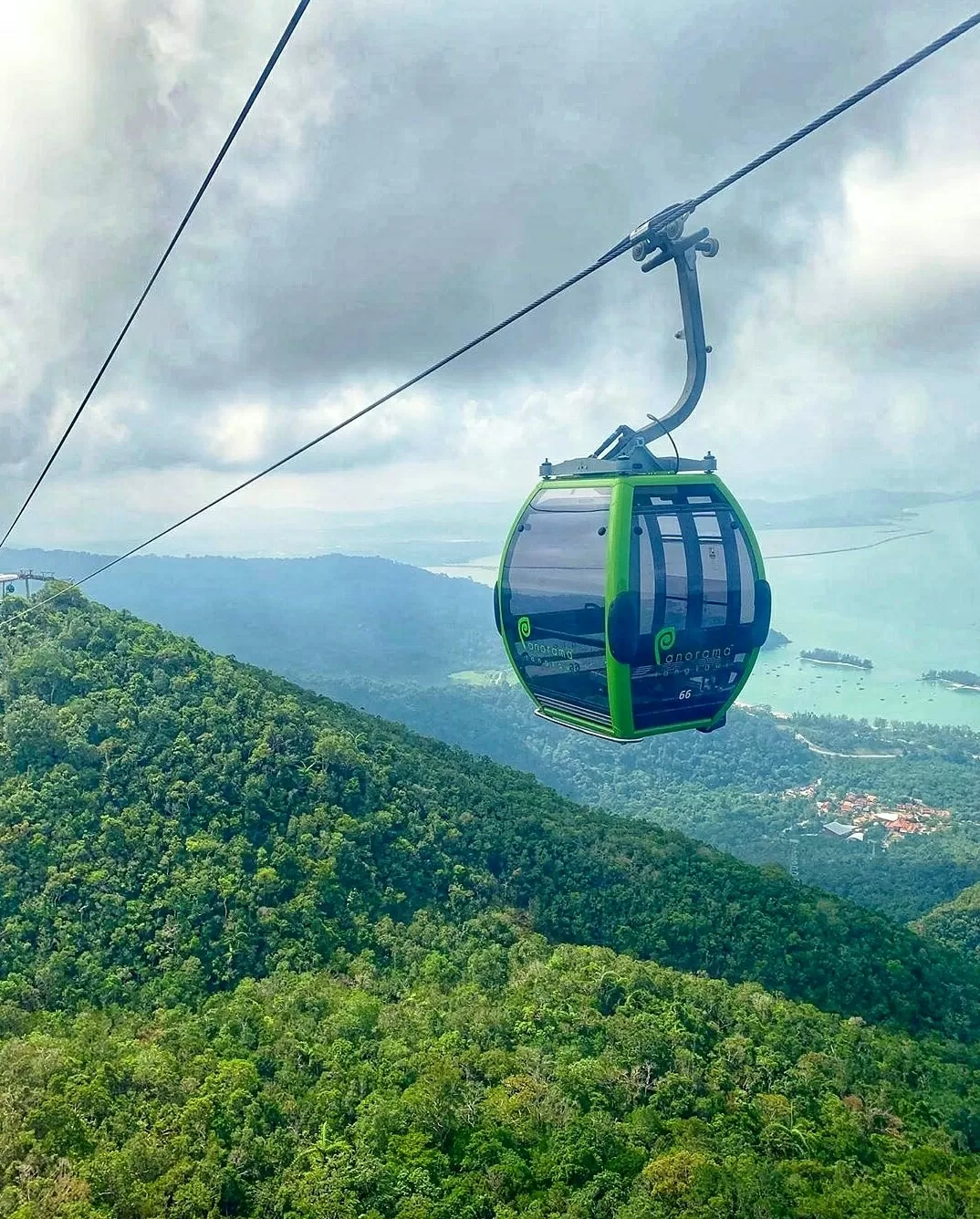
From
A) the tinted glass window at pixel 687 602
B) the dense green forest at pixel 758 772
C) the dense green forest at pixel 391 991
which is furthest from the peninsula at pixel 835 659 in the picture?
the tinted glass window at pixel 687 602

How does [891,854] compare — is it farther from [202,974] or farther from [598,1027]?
[202,974]

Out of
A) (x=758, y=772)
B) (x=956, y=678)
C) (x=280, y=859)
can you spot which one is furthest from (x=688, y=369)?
(x=956, y=678)

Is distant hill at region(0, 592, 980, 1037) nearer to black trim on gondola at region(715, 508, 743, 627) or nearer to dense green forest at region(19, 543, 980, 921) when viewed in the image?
black trim on gondola at region(715, 508, 743, 627)

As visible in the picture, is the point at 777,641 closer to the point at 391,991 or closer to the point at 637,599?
the point at 391,991

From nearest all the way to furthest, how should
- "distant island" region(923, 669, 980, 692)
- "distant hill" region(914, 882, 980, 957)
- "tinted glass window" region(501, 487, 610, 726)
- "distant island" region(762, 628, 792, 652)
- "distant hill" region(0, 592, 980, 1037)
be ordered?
"tinted glass window" region(501, 487, 610, 726)
"distant hill" region(0, 592, 980, 1037)
"distant hill" region(914, 882, 980, 957)
"distant island" region(923, 669, 980, 692)
"distant island" region(762, 628, 792, 652)

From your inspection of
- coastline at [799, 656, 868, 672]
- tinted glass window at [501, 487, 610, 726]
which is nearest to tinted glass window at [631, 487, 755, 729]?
tinted glass window at [501, 487, 610, 726]

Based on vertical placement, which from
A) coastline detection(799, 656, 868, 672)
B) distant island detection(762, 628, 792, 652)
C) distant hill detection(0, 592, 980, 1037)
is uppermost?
distant hill detection(0, 592, 980, 1037)
